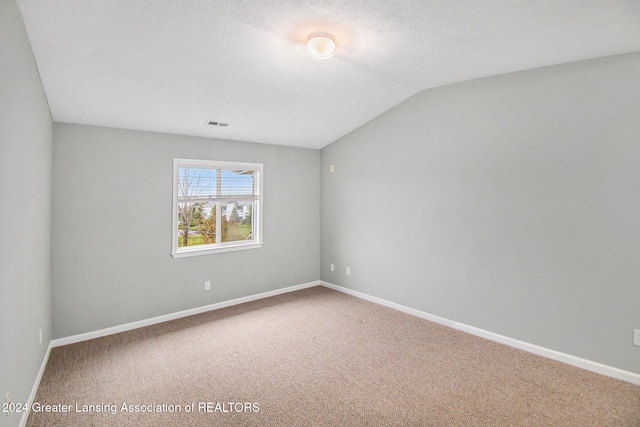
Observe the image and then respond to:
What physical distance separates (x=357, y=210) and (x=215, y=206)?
6.52ft

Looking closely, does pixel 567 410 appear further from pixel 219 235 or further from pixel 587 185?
pixel 219 235

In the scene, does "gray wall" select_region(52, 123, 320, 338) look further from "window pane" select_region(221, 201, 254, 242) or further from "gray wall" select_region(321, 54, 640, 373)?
"gray wall" select_region(321, 54, 640, 373)

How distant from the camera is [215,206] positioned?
4387 mm

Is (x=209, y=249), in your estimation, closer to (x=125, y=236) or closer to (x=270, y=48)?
(x=125, y=236)

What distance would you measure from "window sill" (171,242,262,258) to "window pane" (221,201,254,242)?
173 millimetres

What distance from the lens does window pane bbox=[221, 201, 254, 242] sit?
14.9 ft

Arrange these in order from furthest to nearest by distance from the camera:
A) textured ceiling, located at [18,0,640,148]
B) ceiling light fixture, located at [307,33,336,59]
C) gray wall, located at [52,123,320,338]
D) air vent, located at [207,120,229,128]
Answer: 1. air vent, located at [207,120,229,128]
2. gray wall, located at [52,123,320,338]
3. ceiling light fixture, located at [307,33,336,59]
4. textured ceiling, located at [18,0,640,148]

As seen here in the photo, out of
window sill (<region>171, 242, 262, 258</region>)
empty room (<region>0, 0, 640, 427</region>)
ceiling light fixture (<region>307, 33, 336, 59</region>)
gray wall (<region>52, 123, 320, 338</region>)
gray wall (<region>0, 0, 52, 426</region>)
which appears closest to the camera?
gray wall (<region>0, 0, 52, 426</region>)

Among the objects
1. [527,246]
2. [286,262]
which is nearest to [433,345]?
[527,246]

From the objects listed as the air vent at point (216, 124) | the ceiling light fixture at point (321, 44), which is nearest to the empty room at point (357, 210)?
the ceiling light fixture at point (321, 44)

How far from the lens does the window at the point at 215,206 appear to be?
4.06 metres

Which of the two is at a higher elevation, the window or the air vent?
the air vent

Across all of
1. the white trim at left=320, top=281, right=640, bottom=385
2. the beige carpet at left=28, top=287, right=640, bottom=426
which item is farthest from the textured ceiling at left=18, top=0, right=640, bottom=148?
the white trim at left=320, top=281, right=640, bottom=385

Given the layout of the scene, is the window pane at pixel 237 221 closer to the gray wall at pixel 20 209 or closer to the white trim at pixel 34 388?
the gray wall at pixel 20 209
